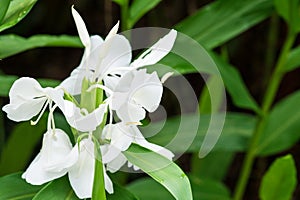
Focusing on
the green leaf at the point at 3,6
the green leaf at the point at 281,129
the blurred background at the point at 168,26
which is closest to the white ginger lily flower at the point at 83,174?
the green leaf at the point at 3,6

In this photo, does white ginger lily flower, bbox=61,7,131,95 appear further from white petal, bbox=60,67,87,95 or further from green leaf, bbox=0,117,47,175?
green leaf, bbox=0,117,47,175

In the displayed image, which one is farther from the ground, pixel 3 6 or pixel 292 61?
pixel 3 6

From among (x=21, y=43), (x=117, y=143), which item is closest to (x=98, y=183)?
(x=117, y=143)

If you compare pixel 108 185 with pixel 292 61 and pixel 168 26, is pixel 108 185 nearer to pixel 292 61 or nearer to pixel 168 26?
pixel 292 61

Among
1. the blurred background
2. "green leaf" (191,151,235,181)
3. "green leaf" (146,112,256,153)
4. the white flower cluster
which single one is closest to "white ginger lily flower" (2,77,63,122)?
the white flower cluster

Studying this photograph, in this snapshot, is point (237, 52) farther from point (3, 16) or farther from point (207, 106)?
point (3, 16)

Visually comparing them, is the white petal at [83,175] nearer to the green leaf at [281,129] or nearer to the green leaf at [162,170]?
the green leaf at [162,170]
